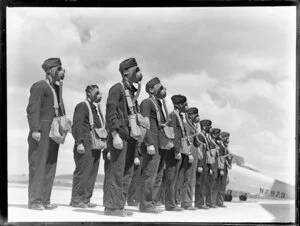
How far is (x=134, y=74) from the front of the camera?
10117 millimetres

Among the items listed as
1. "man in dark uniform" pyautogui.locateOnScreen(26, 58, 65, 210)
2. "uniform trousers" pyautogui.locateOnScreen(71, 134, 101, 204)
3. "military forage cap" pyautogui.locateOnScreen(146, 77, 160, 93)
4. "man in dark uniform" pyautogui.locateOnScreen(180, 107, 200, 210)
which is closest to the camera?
"man in dark uniform" pyautogui.locateOnScreen(26, 58, 65, 210)

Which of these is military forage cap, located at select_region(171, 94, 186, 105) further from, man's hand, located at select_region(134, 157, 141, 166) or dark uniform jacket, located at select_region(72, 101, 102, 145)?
dark uniform jacket, located at select_region(72, 101, 102, 145)

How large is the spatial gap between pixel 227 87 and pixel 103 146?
1833 millimetres

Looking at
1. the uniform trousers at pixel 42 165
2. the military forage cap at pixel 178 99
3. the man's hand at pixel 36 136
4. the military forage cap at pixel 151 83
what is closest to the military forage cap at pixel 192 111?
the military forage cap at pixel 178 99

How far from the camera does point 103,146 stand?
10016 millimetres

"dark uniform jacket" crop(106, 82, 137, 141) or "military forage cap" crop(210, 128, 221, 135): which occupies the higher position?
"dark uniform jacket" crop(106, 82, 137, 141)

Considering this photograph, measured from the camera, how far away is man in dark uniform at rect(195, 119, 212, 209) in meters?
10.6

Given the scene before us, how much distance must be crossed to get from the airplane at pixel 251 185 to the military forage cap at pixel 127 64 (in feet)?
6.11

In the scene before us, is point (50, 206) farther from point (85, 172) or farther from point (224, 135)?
point (224, 135)

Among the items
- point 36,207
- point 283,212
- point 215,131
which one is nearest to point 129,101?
point 215,131

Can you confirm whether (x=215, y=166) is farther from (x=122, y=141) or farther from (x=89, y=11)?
(x=89, y=11)

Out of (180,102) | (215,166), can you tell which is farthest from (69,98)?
(215,166)

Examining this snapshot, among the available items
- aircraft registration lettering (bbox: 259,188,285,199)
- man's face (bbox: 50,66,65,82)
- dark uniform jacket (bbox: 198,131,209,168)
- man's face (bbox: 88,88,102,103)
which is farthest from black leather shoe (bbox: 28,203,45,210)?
aircraft registration lettering (bbox: 259,188,285,199)

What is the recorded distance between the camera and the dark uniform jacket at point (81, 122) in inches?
395
